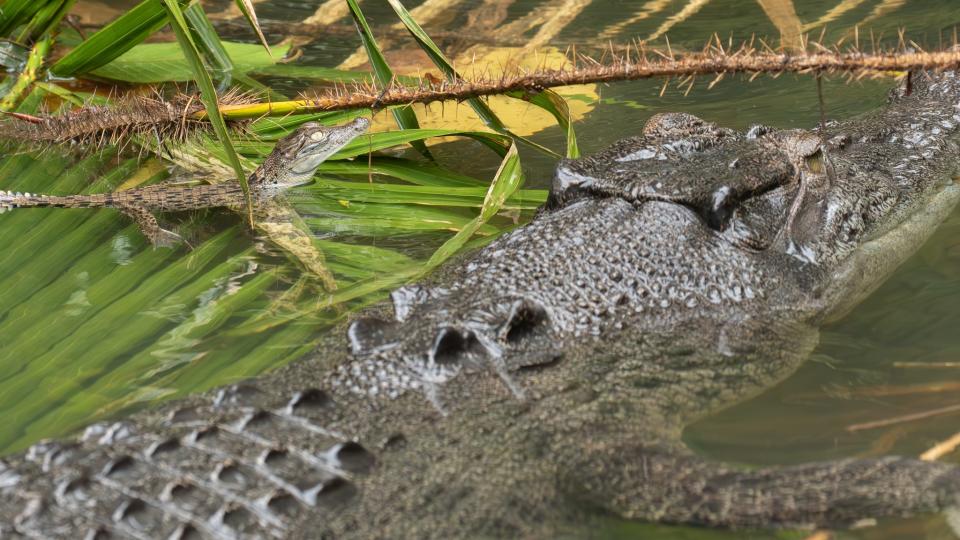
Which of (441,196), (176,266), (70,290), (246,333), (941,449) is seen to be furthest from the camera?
(441,196)

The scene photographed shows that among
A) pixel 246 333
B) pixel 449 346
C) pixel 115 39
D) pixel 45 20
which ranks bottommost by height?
pixel 449 346

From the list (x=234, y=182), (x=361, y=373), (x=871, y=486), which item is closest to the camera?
(x=871, y=486)

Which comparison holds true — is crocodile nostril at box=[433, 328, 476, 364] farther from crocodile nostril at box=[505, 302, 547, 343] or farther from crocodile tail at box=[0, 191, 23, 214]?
crocodile tail at box=[0, 191, 23, 214]

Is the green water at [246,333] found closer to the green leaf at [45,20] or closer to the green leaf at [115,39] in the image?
the green leaf at [115,39]

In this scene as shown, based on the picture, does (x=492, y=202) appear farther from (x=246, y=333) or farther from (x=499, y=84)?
(x=246, y=333)

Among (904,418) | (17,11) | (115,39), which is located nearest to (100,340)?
(115,39)

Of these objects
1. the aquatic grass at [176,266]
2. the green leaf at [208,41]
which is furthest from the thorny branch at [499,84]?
the green leaf at [208,41]

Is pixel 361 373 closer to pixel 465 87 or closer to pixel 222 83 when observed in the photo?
pixel 465 87

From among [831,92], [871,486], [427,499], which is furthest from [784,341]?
[831,92]
